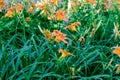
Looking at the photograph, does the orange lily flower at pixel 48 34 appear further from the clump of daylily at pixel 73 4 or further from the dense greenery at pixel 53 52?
the clump of daylily at pixel 73 4

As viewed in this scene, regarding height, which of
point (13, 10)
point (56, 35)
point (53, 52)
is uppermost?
point (13, 10)

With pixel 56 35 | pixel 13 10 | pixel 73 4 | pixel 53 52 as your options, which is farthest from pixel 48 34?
pixel 73 4

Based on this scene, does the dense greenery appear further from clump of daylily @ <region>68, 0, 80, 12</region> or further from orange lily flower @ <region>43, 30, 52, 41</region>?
clump of daylily @ <region>68, 0, 80, 12</region>

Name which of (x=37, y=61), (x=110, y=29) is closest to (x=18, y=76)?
(x=37, y=61)

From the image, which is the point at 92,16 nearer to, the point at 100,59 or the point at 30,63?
the point at 100,59

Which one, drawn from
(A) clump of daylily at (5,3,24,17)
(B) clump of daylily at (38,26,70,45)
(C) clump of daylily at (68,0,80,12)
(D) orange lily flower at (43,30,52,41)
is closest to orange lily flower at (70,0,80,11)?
(C) clump of daylily at (68,0,80,12)

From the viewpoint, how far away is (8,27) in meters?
3.74

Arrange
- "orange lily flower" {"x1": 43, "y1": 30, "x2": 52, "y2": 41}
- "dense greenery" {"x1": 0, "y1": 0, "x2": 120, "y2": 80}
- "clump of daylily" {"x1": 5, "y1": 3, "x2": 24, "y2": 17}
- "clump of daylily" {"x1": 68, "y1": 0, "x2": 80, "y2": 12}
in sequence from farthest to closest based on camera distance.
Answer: "clump of daylily" {"x1": 68, "y1": 0, "x2": 80, "y2": 12} < "clump of daylily" {"x1": 5, "y1": 3, "x2": 24, "y2": 17} < "orange lily flower" {"x1": 43, "y1": 30, "x2": 52, "y2": 41} < "dense greenery" {"x1": 0, "y1": 0, "x2": 120, "y2": 80}

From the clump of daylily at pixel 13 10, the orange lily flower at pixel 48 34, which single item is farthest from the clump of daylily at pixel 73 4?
the orange lily flower at pixel 48 34

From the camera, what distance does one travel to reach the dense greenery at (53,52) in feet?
9.29

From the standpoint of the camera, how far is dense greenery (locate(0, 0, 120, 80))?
9.29 ft

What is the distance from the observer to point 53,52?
3.08 metres

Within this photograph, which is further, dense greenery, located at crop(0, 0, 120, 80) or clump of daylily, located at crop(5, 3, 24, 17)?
clump of daylily, located at crop(5, 3, 24, 17)

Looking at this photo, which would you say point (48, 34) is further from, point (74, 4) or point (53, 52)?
point (74, 4)
